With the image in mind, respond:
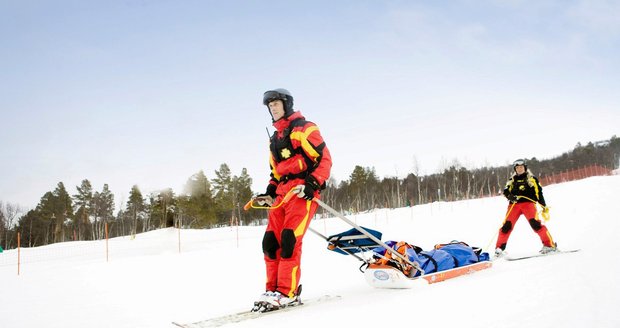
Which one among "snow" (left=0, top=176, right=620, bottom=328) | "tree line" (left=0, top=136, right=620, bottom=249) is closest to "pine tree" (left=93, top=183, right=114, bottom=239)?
"tree line" (left=0, top=136, right=620, bottom=249)

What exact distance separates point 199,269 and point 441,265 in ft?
20.0

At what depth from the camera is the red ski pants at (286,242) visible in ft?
12.7

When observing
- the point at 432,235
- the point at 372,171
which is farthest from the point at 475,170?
the point at 432,235

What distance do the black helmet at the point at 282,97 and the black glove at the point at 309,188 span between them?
86 centimetres

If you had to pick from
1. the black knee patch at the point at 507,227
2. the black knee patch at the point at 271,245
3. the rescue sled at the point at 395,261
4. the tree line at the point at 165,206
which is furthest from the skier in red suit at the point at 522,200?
the tree line at the point at 165,206

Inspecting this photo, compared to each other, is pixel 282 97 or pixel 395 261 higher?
pixel 282 97

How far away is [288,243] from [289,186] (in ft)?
2.08

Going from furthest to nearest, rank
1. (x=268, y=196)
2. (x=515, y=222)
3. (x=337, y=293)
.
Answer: (x=515, y=222)
(x=337, y=293)
(x=268, y=196)

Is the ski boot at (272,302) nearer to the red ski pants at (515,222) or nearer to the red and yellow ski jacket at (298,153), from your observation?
the red and yellow ski jacket at (298,153)

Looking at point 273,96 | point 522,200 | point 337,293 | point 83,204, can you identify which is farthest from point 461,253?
point 83,204

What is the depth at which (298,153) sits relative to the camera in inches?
167

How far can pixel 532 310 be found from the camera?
2.60 meters

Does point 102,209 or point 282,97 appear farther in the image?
point 102,209

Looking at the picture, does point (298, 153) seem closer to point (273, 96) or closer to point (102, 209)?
point (273, 96)
